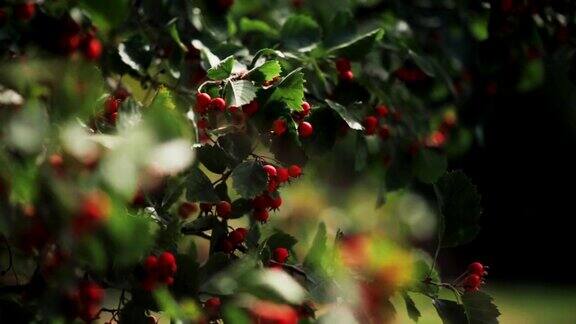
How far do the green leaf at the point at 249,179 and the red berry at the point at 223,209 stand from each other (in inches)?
4.2

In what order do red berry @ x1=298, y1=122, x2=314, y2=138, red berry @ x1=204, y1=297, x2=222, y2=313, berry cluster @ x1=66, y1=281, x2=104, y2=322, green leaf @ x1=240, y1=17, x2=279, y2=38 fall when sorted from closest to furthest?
berry cluster @ x1=66, y1=281, x2=104, y2=322
red berry @ x1=204, y1=297, x2=222, y2=313
red berry @ x1=298, y1=122, x2=314, y2=138
green leaf @ x1=240, y1=17, x2=279, y2=38

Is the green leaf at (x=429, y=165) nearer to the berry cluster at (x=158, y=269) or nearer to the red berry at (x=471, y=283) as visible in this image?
the red berry at (x=471, y=283)

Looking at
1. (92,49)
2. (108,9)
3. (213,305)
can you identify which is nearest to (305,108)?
(213,305)

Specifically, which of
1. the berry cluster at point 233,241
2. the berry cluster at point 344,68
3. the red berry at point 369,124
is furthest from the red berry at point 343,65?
the berry cluster at point 233,241

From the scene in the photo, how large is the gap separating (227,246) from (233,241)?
0.7 inches

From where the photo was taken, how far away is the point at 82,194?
558mm

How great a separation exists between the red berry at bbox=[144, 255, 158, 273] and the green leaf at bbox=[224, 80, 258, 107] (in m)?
0.29

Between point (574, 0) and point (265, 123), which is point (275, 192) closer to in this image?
point (265, 123)

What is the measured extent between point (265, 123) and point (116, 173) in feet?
2.68

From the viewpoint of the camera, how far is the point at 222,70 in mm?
1284

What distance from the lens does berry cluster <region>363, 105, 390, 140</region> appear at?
1696 millimetres

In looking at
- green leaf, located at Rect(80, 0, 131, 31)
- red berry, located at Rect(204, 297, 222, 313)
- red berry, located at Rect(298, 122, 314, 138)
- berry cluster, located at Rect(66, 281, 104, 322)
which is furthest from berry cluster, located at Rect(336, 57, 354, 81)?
green leaf, located at Rect(80, 0, 131, 31)

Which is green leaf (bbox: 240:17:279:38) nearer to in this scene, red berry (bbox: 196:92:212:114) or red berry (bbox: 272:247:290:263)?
red berry (bbox: 196:92:212:114)

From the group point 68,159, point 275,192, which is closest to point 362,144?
point 275,192
